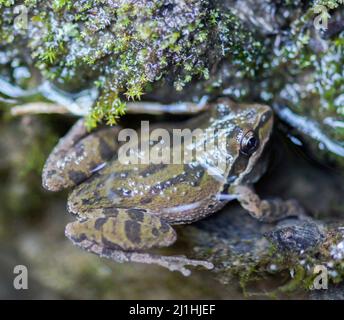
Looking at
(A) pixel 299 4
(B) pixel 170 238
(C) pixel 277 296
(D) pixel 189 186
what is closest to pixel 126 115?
(D) pixel 189 186

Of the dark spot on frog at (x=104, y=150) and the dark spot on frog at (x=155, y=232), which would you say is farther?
the dark spot on frog at (x=104, y=150)

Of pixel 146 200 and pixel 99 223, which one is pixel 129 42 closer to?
pixel 146 200

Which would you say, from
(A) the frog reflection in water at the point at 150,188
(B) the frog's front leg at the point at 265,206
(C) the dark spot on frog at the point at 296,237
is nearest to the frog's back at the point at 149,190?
(A) the frog reflection in water at the point at 150,188

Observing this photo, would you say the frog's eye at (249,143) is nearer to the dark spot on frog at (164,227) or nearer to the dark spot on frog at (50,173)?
the dark spot on frog at (164,227)

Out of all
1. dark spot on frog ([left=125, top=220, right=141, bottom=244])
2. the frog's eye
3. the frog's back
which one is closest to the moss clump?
the frog's back

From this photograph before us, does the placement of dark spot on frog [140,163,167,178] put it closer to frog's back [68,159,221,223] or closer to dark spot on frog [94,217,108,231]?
frog's back [68,159,221,223]

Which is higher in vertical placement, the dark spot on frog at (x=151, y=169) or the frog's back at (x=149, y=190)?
the dark spot on frog at (x=151, y=169)
